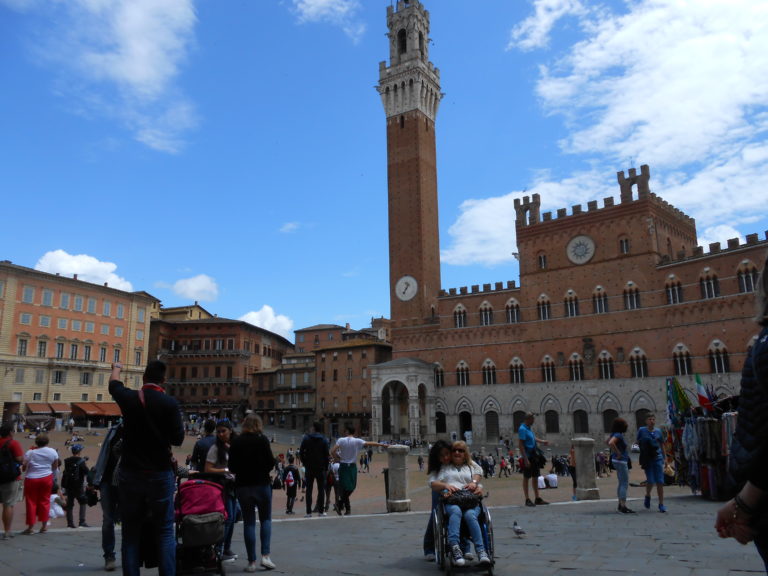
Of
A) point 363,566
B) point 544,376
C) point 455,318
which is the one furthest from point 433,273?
point 363,566

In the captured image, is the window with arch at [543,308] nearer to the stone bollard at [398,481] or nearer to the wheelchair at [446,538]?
the stone bollard at [398,481]

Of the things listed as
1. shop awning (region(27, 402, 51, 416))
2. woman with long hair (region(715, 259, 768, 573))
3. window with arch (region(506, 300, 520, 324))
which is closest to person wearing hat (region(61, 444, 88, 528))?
woman with long hair (region(715, 259, 768, 573))

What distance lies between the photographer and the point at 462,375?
47750 millimetres

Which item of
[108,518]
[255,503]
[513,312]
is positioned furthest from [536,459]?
[513,312]

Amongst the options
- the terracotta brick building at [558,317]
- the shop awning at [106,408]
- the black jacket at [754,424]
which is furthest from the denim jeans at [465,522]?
the shop awning at [106,408]

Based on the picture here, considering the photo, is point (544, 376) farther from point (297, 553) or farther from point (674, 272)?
point (297, 553)

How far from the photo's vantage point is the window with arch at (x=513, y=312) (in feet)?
152

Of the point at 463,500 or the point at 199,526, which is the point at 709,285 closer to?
the point at 463,500

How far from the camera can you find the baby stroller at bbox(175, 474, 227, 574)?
5445mm

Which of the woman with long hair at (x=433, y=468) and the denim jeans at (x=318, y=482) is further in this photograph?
the denim jeans at (x=318, y=482)

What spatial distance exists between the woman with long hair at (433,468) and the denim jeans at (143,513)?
2.73m

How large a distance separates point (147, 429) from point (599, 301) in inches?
1636

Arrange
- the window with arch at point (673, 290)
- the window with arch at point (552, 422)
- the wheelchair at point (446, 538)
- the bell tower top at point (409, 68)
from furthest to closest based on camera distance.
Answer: the bell tower top at point (409, 68)
the window with arch at point (552, 422)
the window with arch at point (673, 290)
the wheelchair at point (446, 538)

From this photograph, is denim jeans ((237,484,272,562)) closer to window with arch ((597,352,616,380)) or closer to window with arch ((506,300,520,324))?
window with arch ((597,352,616,380))
